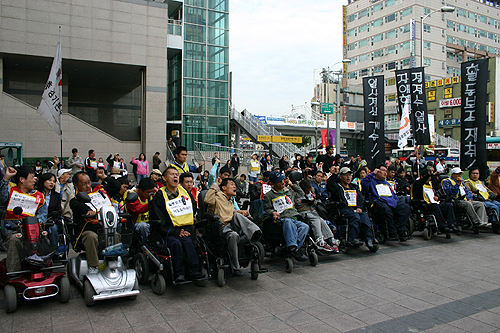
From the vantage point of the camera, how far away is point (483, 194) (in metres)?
9.65

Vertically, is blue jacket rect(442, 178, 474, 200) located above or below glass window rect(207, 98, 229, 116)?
below

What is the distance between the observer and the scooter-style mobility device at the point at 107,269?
4562 millimetres

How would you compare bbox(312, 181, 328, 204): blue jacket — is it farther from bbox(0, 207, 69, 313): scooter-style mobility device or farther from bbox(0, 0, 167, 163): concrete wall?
bbox(0, 0, 167, 163): concrete wall

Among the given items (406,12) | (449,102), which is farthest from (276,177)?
(406,12)

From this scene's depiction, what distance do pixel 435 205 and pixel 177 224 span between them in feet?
20.3

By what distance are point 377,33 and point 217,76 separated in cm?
4397

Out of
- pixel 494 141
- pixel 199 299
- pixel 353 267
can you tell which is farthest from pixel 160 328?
pixel 494 141

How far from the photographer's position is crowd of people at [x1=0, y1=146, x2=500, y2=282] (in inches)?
207

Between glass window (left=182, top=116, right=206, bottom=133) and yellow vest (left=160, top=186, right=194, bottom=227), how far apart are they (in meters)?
24.3

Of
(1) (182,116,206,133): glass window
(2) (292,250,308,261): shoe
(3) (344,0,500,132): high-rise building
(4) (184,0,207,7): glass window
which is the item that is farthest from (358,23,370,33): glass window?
(2) (292,250,308,261): shoe

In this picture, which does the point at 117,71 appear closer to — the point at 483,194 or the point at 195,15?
the point at 195,15

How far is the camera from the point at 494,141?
2505 cm

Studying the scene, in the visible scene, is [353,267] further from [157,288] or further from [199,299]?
[157,288]

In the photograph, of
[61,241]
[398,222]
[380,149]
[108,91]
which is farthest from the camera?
[108,91]
